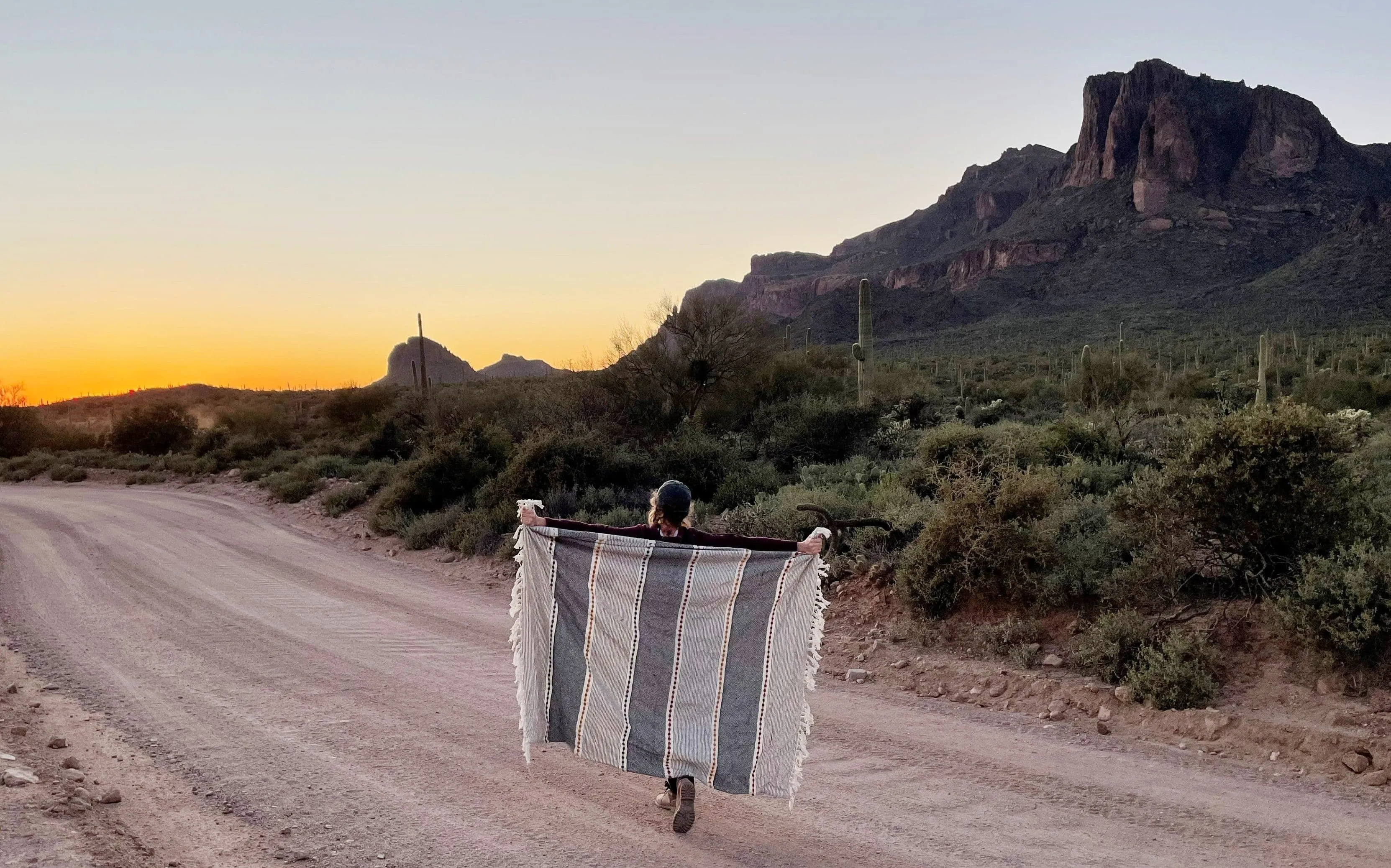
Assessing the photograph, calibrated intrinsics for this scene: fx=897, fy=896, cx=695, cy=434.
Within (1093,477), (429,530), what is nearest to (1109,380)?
(1093,477)

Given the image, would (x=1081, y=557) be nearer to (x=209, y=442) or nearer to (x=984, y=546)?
(x=984, y=546)

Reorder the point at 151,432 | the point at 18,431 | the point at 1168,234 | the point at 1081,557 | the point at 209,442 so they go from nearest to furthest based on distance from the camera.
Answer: the point at 1081,557
the point at 209,442
the point at 151,432
the point at 18,431
the point at 1168,234

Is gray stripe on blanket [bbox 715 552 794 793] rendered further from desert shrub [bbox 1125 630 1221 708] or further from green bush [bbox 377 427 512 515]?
green bush [bbox 377 427 512 515]

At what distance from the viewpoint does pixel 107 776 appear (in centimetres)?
579

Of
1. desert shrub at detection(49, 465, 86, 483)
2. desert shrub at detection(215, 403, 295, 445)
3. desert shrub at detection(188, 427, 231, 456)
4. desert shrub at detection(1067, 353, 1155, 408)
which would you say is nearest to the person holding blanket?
desert shrub at detection(1067, 353, 1155, 408)

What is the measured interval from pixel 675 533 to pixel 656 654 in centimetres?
70

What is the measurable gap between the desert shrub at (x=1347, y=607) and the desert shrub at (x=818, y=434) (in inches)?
480

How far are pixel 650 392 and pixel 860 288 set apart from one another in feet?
33.4

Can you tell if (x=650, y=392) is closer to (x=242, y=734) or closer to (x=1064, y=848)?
(x=242, y=734)

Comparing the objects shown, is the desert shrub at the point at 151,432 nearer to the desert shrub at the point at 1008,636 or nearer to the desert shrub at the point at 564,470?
the desert shrub at the point at 564,470

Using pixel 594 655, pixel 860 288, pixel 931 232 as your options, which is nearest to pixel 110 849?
pixel 594 655

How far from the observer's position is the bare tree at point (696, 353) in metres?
26.0

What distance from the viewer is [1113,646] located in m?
7.45

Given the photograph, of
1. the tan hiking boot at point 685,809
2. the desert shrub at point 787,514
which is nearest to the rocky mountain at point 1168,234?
the desert shrub at point 787,514
